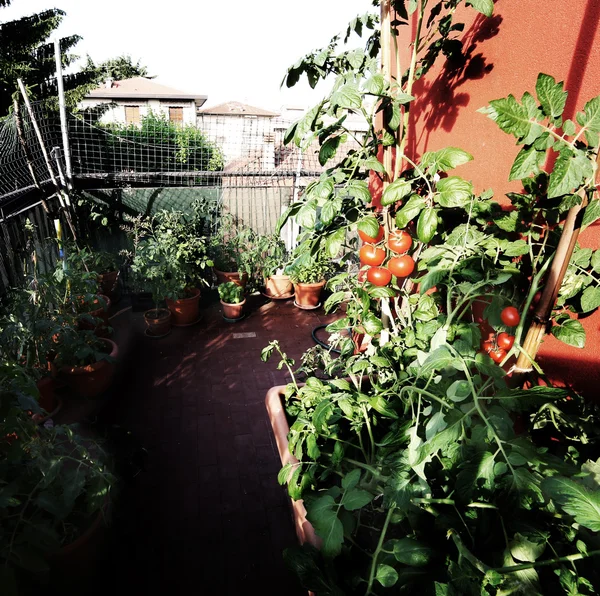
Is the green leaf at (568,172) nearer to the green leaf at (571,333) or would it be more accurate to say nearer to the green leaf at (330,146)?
the green leaf at (571,333)

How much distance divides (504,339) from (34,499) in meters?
1.80

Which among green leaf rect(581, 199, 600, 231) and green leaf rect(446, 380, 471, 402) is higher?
green leaf rect(581, 199, 600, 231)

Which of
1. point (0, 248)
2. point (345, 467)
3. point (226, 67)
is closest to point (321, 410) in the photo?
point (345, 467)

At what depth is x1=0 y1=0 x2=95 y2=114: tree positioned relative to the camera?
13.8 metres

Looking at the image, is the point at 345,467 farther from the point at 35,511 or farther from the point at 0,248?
the point at 0,248

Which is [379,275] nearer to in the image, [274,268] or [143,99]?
[274,268]

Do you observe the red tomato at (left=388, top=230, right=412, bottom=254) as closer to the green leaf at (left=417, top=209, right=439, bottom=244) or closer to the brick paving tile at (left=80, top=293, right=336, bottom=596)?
the green leaf at (left=417, top=209, right=439, bottom=244)

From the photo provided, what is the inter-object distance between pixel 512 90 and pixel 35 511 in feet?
8.29

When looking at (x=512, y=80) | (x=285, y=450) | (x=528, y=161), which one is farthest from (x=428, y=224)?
(x=285, y=450)

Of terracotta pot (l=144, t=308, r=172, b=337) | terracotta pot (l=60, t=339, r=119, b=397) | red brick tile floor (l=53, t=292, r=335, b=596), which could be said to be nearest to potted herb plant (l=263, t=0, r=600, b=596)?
red brick tile floor (l=53, t=292, r=335, b=596)

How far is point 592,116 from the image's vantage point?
2.98 ft

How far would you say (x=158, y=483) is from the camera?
2.44 meters

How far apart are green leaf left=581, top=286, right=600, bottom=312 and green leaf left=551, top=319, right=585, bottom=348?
53 mm

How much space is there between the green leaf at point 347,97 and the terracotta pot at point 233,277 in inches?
144
